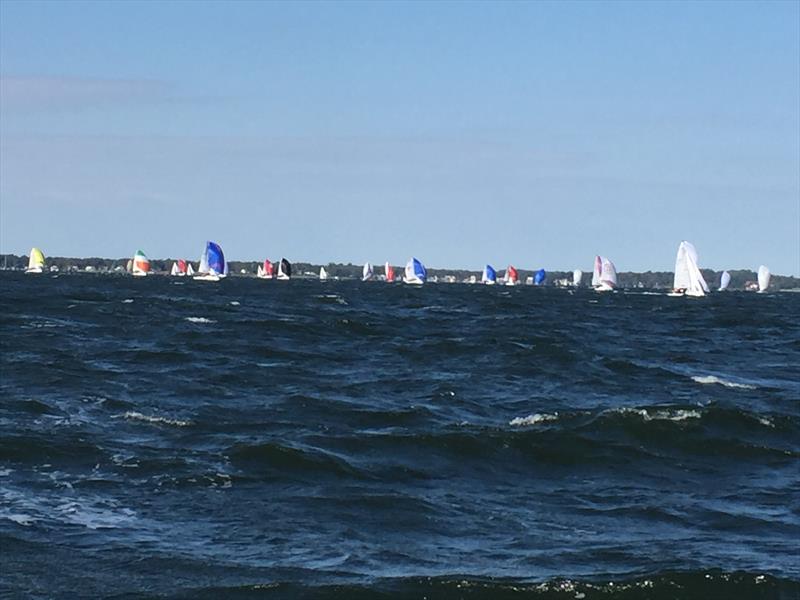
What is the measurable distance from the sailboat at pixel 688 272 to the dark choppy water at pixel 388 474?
91323 millimetres

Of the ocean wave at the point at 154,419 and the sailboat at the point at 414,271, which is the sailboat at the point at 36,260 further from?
the ocean wave at the point at 154,419

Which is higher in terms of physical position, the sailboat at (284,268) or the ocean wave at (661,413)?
the sailboat at (284,268)

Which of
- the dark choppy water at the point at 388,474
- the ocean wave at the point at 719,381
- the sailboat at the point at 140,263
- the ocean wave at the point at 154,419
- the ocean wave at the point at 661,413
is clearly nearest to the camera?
the dark choppy water at the point at 388,474

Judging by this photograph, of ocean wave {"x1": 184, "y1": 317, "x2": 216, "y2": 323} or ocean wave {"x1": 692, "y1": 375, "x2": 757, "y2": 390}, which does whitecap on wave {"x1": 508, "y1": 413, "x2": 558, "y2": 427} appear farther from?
ocean wave {"x1": 184, "y1": 317, "x2": 216, "y2": 323}

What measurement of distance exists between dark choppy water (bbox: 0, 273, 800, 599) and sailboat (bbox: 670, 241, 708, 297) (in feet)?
300

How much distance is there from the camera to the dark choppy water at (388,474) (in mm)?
11758

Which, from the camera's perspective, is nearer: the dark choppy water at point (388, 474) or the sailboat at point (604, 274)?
the dark choppy water at point (388, 474)

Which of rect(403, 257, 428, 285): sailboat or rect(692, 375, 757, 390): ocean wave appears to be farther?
rect(403, 257, 428, 285): sailboat

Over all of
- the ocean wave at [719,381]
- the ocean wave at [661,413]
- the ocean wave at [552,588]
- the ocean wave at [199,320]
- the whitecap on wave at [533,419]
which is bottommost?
the ocean wave at [552,588]

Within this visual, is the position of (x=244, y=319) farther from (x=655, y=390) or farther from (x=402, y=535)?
(x=402, y=535)

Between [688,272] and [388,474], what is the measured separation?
113m

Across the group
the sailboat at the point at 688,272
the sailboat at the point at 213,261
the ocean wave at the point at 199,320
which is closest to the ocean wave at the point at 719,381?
the ocean wave at the point at 199,320

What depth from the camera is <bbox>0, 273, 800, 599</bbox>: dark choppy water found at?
11.8 metres

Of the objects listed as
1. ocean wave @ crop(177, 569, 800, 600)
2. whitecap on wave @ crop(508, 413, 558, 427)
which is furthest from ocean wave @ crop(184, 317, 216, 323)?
ocean wave @ crop(177, 569, 800, 600)
